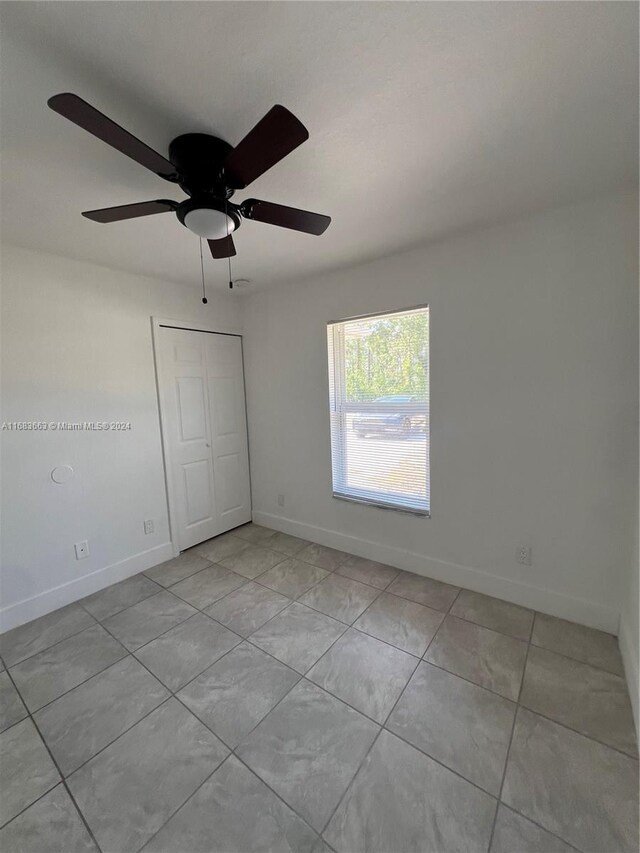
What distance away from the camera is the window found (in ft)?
8.26

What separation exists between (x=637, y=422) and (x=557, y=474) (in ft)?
1.56

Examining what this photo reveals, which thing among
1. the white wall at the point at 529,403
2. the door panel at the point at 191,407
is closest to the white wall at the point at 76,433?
the door panel at the point at 191,407

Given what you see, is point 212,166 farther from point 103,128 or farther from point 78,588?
point 78,588

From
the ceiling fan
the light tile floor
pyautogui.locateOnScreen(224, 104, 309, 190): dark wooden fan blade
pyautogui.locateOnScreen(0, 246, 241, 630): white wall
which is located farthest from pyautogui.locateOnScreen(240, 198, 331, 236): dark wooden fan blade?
the light tile floor

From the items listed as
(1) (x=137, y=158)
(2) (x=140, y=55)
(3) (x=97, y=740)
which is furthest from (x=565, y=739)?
(2) (x=140, y=55)

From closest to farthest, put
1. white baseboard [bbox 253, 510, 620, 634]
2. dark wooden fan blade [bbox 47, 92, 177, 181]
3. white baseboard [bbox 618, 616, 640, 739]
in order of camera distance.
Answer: dark wooden fan blade [bbox 47, 92, 177, 181] < white baseboard [bbox 618, 616, 640, 739] < white baseboard [bbox 253, 510, 620, 634]

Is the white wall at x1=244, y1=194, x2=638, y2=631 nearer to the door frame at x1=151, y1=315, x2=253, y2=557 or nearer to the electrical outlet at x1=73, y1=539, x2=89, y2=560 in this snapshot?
the door frame at x1=151, y1=315, x2=253, y2=557

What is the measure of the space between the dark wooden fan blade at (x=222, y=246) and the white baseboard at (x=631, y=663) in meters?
2.75

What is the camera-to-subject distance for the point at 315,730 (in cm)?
144

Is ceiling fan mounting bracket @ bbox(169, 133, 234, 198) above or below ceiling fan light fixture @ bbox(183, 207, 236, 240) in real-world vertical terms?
above

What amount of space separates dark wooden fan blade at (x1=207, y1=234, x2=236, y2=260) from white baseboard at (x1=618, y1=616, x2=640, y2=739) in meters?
2.75

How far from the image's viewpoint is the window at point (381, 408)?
99.1 inches

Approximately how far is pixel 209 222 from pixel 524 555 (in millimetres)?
2599

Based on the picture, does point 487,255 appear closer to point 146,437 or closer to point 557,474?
point 557,474
